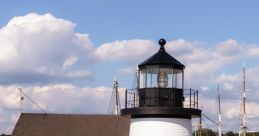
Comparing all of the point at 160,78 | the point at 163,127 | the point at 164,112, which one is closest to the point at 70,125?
the point at 163,127

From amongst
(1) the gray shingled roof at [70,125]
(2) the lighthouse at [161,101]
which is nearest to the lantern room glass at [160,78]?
(2) the lighthouse at [161,101]

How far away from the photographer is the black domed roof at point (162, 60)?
2059 centimetres

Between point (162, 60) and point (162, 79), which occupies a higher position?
point (162, 60)

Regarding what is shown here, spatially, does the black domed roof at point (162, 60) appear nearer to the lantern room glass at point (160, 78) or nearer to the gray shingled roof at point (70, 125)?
the lantern room glass at point (160, 78)

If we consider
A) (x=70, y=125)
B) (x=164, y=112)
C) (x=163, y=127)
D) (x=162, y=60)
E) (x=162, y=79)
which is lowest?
(x=70, y=125)

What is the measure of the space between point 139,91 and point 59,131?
6.02 m

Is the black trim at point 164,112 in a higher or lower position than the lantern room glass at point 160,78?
lower

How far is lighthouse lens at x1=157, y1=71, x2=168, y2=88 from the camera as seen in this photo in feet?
67.4

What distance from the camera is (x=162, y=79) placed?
814 inches

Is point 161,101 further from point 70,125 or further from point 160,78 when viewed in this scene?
point 70,125

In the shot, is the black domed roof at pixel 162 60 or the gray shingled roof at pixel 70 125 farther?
the gray shingled roof at pixel 70 125

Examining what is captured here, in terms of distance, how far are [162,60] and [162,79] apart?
78 cm

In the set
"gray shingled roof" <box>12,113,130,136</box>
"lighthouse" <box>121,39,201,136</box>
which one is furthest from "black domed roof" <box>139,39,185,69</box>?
"gray shingled roof" <box>12,113,130,136</box>

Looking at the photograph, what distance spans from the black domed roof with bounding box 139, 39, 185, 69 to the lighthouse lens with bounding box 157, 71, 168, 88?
0.43m
